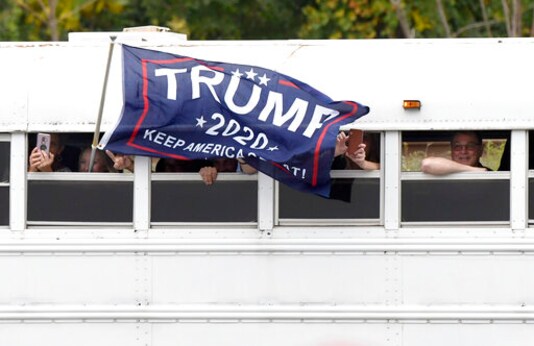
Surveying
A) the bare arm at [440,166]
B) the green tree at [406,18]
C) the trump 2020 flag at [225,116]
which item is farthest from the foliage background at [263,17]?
the trump 2020 flag at [225,116]

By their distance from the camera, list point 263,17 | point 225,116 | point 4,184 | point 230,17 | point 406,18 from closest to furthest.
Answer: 1. point 225,116
2. point 4,184
3. point 406,18
4. point 230,17
5. point 263,17

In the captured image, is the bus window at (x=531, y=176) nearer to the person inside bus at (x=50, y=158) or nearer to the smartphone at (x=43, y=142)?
the person inside bus at (x=50, y=158)

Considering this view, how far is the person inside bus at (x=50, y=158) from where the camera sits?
9.47 metres

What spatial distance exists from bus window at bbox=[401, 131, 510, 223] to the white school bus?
0.03ft

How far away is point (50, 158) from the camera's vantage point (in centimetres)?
948

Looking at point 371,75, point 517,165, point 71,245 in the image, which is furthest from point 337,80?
point 71,245

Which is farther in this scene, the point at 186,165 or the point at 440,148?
the point at 186,165

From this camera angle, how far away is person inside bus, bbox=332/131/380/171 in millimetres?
9273

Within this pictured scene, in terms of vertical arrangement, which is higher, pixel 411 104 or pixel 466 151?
pixel 411 104

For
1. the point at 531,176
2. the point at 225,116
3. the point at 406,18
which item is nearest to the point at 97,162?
the point at 225,116

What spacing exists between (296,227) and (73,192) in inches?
55.6

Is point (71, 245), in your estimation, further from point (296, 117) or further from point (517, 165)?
point (517, 165)

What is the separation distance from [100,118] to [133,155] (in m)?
0.30

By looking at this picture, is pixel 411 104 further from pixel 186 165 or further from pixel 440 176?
pixel 186 165
